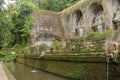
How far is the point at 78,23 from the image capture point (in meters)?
24.6

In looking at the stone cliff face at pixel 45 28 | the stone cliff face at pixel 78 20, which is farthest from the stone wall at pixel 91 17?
the stone cliff face at pixel 45 28

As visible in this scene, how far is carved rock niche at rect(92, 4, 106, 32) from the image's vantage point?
778 inches

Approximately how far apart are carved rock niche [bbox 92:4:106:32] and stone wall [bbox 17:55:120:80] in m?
7.56

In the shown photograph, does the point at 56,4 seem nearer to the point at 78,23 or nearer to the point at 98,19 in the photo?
the point at 78,23

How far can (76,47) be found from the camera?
11070 millimetres

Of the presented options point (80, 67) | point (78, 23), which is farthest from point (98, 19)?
point (80, 67)

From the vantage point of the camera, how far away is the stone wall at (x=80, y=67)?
317 inches

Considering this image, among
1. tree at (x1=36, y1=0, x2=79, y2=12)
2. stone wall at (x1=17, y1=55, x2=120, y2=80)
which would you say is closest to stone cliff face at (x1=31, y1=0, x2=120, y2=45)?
stone wall at (x1=17, y1=55, x2=120, y2=80)

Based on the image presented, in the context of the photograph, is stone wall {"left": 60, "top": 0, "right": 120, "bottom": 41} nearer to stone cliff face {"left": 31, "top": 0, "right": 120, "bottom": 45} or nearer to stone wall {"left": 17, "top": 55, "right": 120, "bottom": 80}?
stone cliff face {"left": 31, "top": 0, "right": 120, "bottom": 45}

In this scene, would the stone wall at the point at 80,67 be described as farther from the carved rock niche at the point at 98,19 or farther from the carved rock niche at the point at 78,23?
the carved rock niche at the point at 78,23

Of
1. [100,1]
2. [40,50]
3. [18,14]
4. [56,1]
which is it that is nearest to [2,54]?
[18,14]

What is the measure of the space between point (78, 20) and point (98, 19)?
15.2 feet

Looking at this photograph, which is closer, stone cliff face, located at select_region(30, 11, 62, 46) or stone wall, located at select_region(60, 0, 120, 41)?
stone wall, located at select_region(60, 0, 120, 41)

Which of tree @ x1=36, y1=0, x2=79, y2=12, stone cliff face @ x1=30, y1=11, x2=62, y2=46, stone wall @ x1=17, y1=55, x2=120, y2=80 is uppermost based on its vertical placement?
tree @ x1=36, y1=0, x2=79, y2=12
